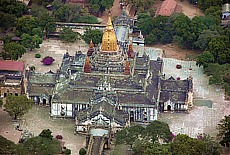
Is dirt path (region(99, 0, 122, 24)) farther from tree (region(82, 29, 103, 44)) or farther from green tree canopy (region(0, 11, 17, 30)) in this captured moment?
green tree canopy (region(0, 11, 17, 30))

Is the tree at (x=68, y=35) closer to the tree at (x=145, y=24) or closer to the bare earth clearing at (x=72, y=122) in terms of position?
the tree at (x=145, y=24)

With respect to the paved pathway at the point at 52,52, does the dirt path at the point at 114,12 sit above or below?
above

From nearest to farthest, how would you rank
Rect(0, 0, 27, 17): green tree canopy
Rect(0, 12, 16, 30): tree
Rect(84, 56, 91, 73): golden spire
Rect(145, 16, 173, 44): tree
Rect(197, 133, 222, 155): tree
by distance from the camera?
Rect(197, 133, 222, 155): tree < Rect(84, 56, 91, 73): golden spire < Rect(145, 16, 173, 44): tree < Rect(0, 12, 16, 30): tree < Rect(0, 0, 27, 17): green tree canopy

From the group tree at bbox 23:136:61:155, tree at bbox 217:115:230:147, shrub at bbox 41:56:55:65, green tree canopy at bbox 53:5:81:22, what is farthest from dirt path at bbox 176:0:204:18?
tree at bbox 23:136:61:155

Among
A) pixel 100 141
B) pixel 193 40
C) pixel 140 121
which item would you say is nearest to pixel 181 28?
pixel 193 40

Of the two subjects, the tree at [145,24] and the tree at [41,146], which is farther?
the tree at [145,24]

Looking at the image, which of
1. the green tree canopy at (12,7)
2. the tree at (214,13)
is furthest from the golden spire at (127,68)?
the green tree canopy at (12,7)

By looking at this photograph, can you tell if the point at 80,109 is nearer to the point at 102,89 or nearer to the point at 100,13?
the point at 102,89
